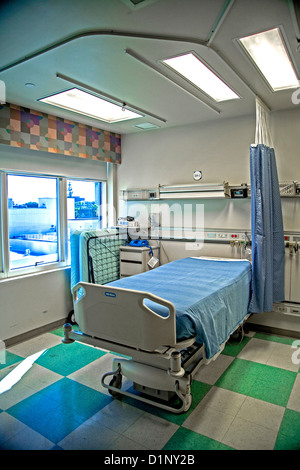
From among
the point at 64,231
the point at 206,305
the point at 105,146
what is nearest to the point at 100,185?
the point at 105,146

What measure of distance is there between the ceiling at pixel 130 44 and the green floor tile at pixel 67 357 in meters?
2.74

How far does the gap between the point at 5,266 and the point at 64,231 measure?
3.29 feet

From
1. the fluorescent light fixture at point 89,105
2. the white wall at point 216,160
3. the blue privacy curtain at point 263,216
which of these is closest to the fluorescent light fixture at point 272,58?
the blue privacy curtain at point 263,216

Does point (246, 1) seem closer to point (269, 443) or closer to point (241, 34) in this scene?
point (241, 34)

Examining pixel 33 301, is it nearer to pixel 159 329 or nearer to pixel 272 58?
pixel 159 329

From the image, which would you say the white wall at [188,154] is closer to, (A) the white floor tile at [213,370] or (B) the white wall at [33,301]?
(B) the white wall at [33,301]

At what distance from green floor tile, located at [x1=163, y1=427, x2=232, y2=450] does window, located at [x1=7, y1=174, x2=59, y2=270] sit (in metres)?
2.68

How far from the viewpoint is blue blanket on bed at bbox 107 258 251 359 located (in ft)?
7.71

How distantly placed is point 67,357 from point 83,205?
2337 millimetres

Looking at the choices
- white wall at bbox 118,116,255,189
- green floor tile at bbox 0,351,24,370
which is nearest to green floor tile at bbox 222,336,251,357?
white wall at bbox 118,116,255,189

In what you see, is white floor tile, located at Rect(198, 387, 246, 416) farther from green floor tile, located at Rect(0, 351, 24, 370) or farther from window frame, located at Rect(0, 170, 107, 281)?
window frame, located at Rect(0, 170, 107, 281)

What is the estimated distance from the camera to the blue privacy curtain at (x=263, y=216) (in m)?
3.48

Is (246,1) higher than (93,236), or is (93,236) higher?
(246,1)

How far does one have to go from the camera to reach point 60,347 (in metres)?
3.59
